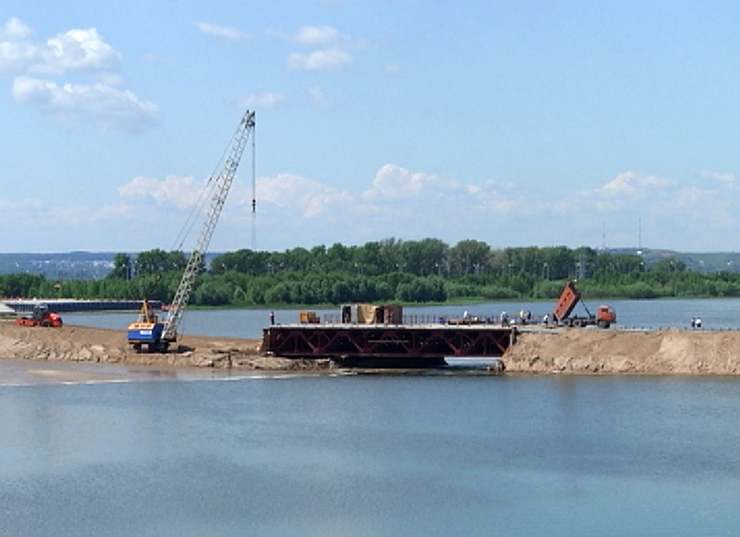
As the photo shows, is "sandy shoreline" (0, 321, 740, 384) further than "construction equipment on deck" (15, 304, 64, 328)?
No

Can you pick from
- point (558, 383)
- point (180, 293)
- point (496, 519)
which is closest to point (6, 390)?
point (180, 293)

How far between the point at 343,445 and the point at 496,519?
51.8 feet

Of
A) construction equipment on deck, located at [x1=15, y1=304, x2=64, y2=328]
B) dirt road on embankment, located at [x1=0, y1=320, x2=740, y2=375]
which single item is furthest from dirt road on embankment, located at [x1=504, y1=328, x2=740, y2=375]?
construction equipment on deck, located at [x1=15, y1=304, x2=64, y2=328]

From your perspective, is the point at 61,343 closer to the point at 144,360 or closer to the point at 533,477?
the point at 144,360

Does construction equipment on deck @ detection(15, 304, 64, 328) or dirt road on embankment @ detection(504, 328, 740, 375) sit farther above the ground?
construction equipment on deck @ detection(15, 304, 64, 328)

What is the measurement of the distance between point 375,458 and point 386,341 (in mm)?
33685

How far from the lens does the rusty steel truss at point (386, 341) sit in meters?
90.4

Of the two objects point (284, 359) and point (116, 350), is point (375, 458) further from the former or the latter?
point (116, 350)

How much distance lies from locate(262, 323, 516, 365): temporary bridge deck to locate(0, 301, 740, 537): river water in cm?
481

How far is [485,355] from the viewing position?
8994cm

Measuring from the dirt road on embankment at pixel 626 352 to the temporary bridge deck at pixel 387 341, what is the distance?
1788 millimetres

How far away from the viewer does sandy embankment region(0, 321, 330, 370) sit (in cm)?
9419

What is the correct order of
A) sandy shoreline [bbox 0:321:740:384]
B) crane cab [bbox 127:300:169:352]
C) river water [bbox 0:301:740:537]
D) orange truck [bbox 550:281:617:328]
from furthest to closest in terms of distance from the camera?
crane cab [bbox 127:300:169:352] < orange truck [bbox 550:281:617:328] < sandy shoreline [bbox 0:321:740:384] < river water [bbox 0:301:740:537]

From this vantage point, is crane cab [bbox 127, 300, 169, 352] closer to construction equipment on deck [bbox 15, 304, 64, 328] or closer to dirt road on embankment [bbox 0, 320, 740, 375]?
dirt road on embankment [bbox 0, 320, 740, 375]
